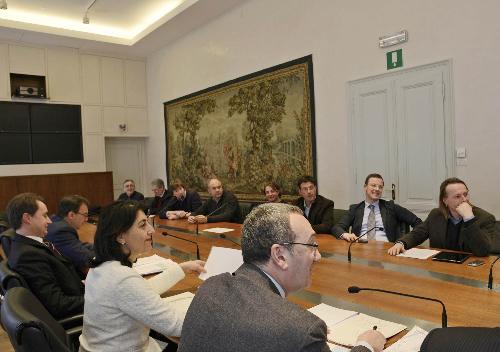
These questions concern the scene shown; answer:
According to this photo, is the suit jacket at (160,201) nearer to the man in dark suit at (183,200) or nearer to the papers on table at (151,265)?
the man in dark suit at (183,200)

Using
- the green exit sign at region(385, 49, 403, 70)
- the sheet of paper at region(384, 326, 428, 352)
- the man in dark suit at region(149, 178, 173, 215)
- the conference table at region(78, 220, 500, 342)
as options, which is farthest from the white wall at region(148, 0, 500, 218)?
the sheet of paper at region(384, 326, 428, 352)

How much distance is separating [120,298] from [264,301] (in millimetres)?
848

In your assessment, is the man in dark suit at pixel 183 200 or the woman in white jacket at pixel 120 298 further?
the man in dark suit at pixel 183 200

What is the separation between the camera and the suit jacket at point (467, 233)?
2.75 meters

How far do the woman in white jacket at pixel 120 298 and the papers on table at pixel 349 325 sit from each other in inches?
23.4

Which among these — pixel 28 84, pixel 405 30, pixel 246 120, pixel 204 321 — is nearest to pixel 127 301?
pixel 204 321

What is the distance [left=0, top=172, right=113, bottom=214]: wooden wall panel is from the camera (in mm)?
7949

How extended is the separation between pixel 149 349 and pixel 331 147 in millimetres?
A: 4229

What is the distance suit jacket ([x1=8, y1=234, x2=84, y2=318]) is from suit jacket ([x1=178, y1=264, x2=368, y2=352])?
143 cm

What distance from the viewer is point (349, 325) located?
1.65m

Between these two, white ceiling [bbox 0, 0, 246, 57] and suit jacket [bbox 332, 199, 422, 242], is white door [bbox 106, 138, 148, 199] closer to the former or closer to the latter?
white ceiling [bbox 0, 0, 246, 57]

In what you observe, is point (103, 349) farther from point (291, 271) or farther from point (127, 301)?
point (291, 271)

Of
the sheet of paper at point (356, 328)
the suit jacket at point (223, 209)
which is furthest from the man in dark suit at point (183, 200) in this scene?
the sheet of paper at point (356, 328)

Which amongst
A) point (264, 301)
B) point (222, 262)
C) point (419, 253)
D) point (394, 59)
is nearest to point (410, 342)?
point (264, 301)
